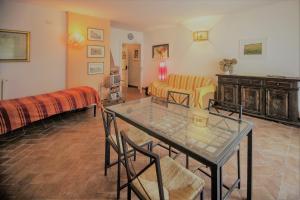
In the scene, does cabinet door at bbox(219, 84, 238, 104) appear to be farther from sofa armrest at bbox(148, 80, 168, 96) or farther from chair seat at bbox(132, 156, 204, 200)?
chair seat at bbox(132, 156, 204, 200)

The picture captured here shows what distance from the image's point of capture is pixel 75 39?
476 centimetres

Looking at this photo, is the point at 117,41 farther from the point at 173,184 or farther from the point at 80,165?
the point at 173,184

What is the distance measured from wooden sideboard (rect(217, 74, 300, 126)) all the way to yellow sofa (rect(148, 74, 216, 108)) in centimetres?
38

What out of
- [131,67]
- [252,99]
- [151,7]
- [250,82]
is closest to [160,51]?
[131,67]

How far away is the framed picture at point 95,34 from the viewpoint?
16.8ft

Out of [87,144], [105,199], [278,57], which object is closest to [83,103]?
[87,144]

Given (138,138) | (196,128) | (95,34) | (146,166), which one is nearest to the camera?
(146,166)

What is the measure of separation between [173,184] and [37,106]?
2.89m

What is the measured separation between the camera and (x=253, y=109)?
431 centimetres

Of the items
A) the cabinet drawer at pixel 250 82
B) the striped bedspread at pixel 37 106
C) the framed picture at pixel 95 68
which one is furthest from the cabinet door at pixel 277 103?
the framed picture at pixel 95 68

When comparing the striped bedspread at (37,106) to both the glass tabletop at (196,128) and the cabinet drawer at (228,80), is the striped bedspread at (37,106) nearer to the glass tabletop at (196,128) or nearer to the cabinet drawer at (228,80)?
the glass tabletop at (196,128)

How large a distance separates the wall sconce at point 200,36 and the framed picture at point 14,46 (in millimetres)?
4374

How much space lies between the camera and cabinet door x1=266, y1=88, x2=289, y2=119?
12.5 feet

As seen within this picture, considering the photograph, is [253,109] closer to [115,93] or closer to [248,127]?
[248,127]
